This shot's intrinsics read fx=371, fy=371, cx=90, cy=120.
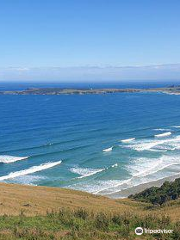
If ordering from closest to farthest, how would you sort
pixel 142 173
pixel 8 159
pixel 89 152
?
pixel 142 173, pixel 8 159, pixel 89 152

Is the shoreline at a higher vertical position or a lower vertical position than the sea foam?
lower

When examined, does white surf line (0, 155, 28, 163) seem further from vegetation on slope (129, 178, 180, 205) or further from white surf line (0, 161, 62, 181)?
vegetation on slope (129, 178, 180, 205)

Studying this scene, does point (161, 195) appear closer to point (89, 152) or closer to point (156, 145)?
point (89, 152)

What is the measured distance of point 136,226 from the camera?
53.1 feet

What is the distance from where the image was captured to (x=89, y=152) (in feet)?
201

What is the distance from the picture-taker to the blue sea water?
48.2 m

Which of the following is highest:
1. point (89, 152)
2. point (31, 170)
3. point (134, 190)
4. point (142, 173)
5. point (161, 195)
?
point (161, 195)

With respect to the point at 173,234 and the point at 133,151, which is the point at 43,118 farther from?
the point at 173,234

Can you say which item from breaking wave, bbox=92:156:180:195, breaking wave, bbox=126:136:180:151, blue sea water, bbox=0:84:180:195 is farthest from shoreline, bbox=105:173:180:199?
breaking wave, bbox=126:136:180:151

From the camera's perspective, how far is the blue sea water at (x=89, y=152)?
48.2 meters

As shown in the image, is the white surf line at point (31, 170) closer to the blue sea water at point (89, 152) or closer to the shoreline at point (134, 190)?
the blue sea water at point (89, 152)

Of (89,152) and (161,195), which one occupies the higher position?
(161,195)

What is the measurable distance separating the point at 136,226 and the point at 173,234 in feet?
6.31

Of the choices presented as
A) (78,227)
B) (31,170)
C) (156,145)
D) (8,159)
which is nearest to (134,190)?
(31,170)
